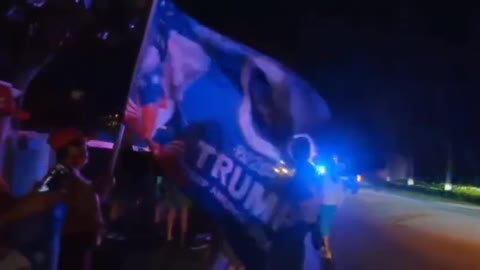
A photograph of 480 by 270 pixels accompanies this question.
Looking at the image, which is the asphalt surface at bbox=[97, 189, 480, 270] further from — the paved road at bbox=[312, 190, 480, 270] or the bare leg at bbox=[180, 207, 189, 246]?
the bare leg at bbox=[180, 207, 189, 246]

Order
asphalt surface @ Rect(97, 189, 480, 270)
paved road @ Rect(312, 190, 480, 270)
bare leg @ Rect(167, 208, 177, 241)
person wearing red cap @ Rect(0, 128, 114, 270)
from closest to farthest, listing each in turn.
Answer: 1. person wearing red cap @ Rect(0, 128, 114, 270)
2. asphalt surface @ Rect(97, 189, 480, 270)
3. bare leg @ Rect(167, 208, 177, 241)
4. paved road @ Rect(312, 190, 480, 270)

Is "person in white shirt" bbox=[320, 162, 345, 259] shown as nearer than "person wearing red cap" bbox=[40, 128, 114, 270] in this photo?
No

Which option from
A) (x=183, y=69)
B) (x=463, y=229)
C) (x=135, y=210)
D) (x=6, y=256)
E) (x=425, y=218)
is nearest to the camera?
(x=6, y=256)

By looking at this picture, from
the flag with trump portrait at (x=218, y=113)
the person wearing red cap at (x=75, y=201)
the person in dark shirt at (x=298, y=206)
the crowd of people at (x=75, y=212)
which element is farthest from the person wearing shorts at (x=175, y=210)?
the person wearing red cap at (x=75, y=201)

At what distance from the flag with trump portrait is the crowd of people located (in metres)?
0.32

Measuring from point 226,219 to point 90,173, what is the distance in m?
7.69

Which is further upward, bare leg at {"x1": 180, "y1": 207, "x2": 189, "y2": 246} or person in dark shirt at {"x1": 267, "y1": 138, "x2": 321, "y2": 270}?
person in dark shirt at {"x1": 267, "y1": 138, "x2": 321, "y2": 270}

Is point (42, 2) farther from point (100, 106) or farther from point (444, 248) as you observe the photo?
point (100, 106)

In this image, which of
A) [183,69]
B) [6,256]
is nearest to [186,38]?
[183,69]

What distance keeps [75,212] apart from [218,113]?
104cm

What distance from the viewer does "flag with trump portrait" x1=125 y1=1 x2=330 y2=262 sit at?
4.97 meters

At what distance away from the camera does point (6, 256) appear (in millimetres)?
4242

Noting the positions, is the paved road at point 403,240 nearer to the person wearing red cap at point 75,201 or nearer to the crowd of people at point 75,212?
the crowd of people at point 75,212

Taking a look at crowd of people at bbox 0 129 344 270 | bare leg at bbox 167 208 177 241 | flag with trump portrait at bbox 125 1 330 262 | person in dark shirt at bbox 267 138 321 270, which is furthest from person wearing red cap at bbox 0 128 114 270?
bare leg at bbox 167 208 177 241
